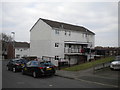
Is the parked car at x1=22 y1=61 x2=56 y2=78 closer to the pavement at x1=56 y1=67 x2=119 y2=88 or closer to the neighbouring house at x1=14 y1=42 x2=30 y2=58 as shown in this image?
the pavement at x1=56 y1=67 x2=119 y2=88

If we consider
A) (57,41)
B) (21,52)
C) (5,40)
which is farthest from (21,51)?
(57,41)

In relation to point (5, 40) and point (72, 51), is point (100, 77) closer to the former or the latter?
point (72, 51)

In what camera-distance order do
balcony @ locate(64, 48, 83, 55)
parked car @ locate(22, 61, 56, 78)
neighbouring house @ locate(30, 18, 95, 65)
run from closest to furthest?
parked car @ locate(22, 61, 56, 78)
neighbouring house @ locate(30, 18, 95, 65)
balcony @ locate(64, 48, 83, 55)

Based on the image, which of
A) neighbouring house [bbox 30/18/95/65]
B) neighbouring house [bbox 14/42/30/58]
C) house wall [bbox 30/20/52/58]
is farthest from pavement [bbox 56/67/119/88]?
neighbouring house [bbox 14/42/30/58]

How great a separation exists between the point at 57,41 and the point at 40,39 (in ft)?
12.0

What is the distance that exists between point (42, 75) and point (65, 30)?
1800 centimetres

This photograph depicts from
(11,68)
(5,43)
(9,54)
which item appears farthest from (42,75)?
(5,43)

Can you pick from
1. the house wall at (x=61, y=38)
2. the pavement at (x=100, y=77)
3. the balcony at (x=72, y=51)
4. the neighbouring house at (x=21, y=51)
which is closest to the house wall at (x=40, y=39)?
the house wall at (x=61, y=38)

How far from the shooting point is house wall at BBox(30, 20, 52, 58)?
1075 inches

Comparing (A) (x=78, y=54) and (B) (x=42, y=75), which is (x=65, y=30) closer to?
(A) (x=78, y=54)

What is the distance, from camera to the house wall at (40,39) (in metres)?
27.3

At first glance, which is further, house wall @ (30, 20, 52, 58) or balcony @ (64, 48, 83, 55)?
balcony @ (64, 48, 83, 55)

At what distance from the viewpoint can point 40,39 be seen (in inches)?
1153

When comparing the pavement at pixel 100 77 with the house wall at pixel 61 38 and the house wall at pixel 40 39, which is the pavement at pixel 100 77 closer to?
the house wall at pixel 61 38
